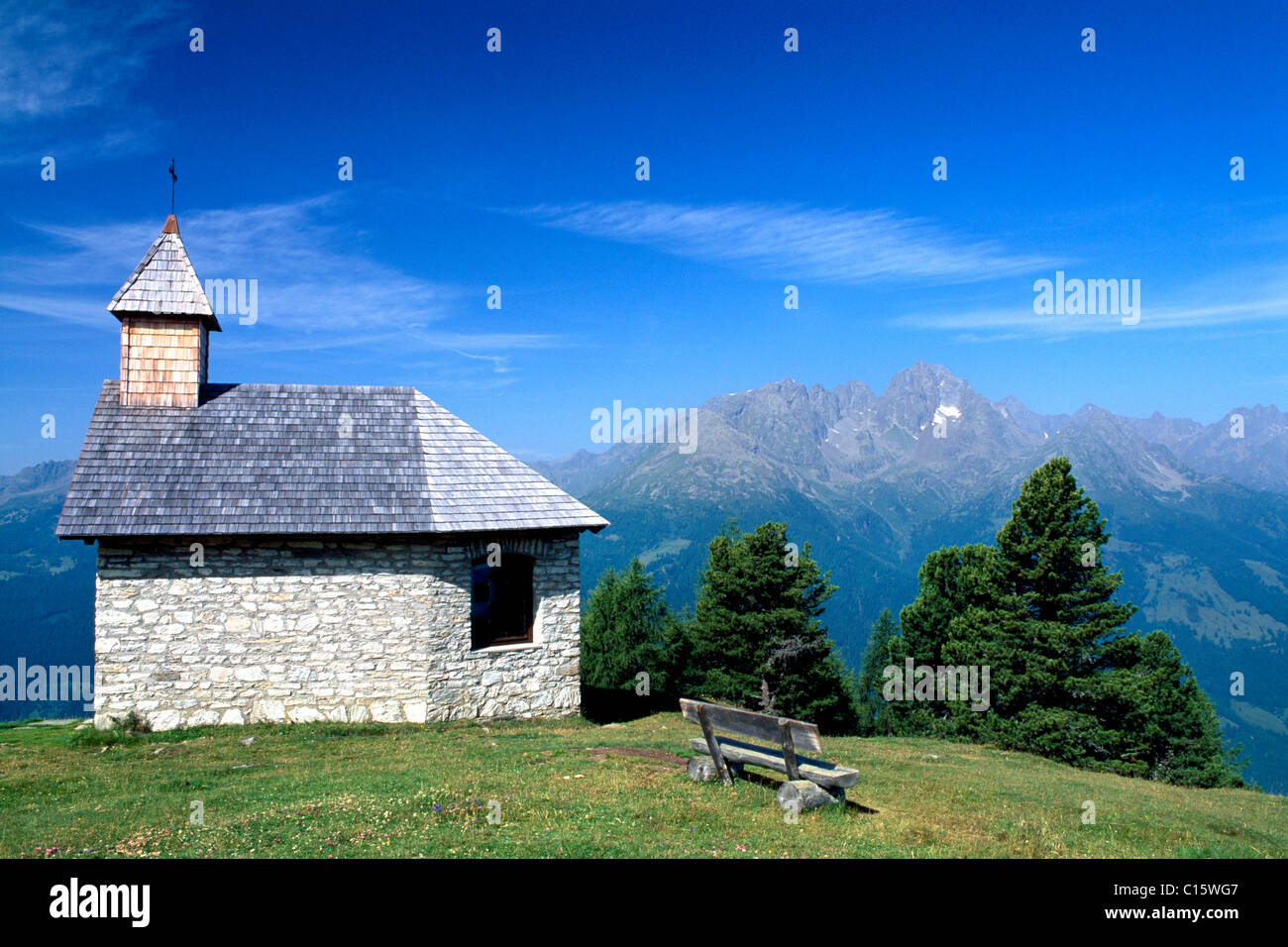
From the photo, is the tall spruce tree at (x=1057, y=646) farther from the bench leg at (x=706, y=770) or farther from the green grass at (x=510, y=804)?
the bench leg at (x=706, y=770)

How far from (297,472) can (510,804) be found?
427 inches

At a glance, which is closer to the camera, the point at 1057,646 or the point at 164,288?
the point at 164,288

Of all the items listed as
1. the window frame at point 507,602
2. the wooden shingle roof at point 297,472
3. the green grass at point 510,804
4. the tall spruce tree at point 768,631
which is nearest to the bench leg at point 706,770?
the green grass at point 510,804

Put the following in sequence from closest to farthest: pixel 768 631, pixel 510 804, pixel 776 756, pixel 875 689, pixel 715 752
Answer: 1. pixel 510 804
2. pixel 776 756
3. pixel 715 752
4. pixel 768 631
5. pixel 875 689

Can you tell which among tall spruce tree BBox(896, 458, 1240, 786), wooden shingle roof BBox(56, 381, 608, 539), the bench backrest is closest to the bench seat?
the bench backrest

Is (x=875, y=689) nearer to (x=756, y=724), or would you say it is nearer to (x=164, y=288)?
(x=756, y=724)

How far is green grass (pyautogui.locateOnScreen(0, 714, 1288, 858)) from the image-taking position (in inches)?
323

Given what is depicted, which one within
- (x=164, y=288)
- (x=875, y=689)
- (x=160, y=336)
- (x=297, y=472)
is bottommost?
(x=875, y=689)

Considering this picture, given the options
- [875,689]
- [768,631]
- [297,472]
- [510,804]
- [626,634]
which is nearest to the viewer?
[510,804]

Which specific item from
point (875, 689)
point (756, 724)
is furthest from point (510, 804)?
point (875, 689)

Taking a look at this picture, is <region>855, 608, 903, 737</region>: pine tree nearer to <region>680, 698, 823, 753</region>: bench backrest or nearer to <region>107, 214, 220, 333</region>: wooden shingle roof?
<region>680, 698, 823, 753</region>: bench backrest

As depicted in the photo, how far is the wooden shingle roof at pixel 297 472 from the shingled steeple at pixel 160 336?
0.41 meters

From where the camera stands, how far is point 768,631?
121ft

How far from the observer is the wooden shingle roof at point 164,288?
17875 mm
